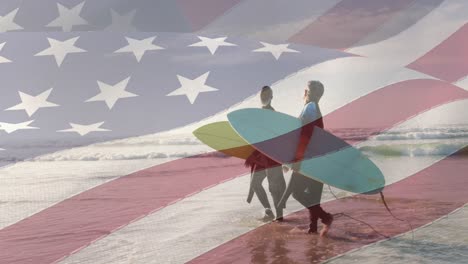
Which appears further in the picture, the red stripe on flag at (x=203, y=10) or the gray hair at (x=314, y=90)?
the red stripe on flag at (x=203, y=10)

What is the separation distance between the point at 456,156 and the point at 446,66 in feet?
1.02

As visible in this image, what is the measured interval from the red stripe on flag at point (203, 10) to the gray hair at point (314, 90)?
0.39 m

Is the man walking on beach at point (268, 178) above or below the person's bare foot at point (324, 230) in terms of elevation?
above

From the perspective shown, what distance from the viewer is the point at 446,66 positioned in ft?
5.79

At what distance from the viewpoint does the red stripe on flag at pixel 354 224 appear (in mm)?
1548

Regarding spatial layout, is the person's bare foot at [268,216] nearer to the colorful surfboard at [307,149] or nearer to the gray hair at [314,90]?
the colorful surfboard at [307,149]

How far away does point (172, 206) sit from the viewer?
158 cm

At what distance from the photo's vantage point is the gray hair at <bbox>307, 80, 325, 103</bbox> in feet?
5.36

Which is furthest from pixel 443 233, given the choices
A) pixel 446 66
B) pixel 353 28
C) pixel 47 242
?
pixel 47 242

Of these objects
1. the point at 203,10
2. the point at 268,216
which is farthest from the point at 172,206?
the point at 203,10

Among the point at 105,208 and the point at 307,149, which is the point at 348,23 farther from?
the point at 105,208

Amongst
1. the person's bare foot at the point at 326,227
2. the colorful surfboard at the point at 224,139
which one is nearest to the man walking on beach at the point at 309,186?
the person's bare foot at the point at 326,227

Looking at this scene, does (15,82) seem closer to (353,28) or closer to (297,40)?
(297,40)
